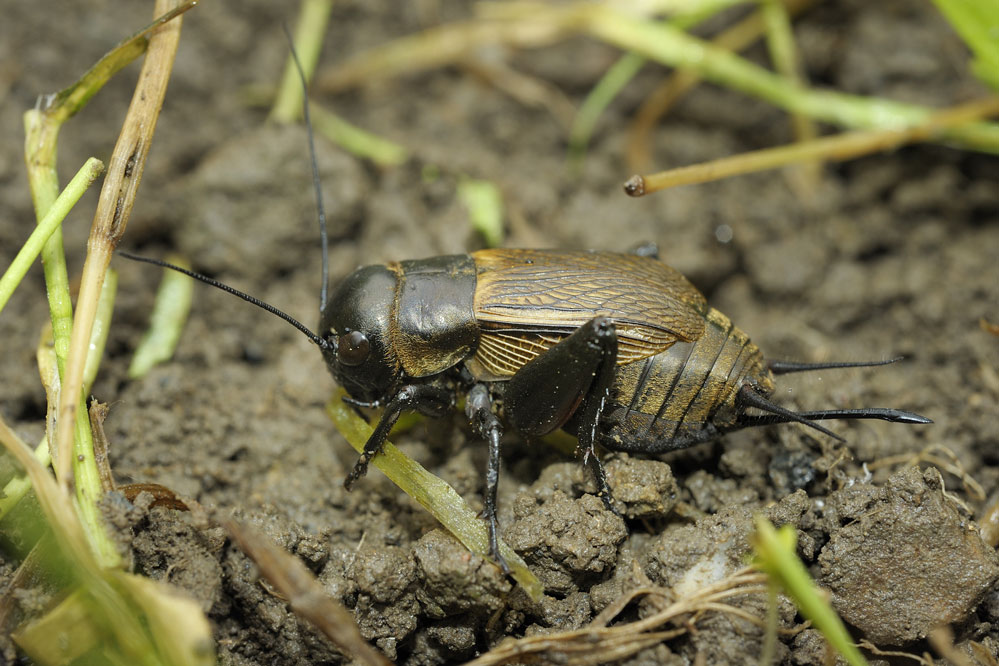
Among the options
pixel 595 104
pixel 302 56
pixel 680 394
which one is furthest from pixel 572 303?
pixel 302 56

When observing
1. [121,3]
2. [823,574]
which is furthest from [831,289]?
[121,3]

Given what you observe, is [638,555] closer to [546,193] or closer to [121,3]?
[546,193]

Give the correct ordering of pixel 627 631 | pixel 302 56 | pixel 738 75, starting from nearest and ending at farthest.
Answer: pixel 627 631
pixel 738 75
pixel 302 56

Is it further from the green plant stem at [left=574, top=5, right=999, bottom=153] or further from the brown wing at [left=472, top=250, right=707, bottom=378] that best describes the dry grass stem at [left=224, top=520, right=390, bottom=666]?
the green plant stem at [left=574, top=5, right=999, bottom=153]

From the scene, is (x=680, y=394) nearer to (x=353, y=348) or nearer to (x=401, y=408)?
(x=401, y=408)

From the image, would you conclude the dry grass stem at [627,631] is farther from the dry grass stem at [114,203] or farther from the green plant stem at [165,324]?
the green plant stem at [165,324]

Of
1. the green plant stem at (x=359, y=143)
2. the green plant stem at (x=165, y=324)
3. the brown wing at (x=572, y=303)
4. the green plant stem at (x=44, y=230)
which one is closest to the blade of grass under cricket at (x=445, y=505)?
the brown wing at (x=572, y=303)

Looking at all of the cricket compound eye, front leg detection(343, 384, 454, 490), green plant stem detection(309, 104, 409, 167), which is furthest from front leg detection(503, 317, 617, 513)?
green plant stem detection(309, 104, 409, 167)
